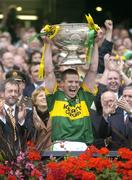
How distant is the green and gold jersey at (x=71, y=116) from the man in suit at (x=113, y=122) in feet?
0.85

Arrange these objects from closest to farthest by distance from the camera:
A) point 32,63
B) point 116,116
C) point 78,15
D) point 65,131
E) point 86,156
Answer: point 86,156 < point 65,131 < point 116,116 < point 32,63 < point 78,15

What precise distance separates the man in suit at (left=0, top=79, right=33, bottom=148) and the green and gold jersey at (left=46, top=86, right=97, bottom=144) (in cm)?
32

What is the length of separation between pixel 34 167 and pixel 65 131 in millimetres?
1656

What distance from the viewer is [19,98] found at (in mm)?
11055

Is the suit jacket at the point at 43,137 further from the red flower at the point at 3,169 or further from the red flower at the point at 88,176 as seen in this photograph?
the red flower at the point at 88,176

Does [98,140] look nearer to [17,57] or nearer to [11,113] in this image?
[11,113]

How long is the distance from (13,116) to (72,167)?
206cm

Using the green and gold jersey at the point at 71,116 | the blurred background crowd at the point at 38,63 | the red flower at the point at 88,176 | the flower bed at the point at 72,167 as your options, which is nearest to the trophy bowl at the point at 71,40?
the blurred background crowd at the point at 38,63

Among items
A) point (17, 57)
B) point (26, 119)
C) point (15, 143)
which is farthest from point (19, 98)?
point (17, 57)

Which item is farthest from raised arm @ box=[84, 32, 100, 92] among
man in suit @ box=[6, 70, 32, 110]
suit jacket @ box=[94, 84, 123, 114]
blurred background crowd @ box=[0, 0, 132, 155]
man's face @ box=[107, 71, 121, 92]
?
man's face @ box=[107, 71, 121, 92]

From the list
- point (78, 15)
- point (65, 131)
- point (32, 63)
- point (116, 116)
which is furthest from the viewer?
point (78, 15)

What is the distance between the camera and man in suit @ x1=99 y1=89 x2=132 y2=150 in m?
9.71

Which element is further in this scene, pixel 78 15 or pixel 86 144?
pixel 78 15

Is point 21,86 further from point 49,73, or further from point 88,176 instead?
point 88,176
